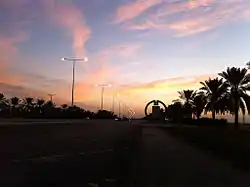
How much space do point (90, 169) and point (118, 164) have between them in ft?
5.62

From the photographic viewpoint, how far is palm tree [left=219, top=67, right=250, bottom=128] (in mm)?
65875

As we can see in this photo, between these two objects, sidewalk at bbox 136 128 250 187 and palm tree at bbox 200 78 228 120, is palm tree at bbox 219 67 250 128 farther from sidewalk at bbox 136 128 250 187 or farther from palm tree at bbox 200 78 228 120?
sidewalk at bbox 136 128 250 187

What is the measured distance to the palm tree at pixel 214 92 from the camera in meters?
71.5

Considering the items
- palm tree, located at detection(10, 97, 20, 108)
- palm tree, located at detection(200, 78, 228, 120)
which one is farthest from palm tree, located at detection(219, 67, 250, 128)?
palm tree, located at detection(10, 97, 20, 108)

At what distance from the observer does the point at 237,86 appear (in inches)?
2655

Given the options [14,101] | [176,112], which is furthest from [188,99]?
[14,101]

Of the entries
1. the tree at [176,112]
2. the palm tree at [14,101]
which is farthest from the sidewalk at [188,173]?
the palm tree at [14,101]

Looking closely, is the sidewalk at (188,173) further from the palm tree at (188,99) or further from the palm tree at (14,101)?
the palm tree at (14,101)

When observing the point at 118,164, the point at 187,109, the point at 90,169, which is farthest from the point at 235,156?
the point at 187,109

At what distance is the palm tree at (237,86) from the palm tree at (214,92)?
2032 millimetres

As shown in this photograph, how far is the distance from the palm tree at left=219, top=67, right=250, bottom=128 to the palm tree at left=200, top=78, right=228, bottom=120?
6.67 ft

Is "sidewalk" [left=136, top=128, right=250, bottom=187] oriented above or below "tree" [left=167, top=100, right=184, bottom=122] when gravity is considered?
below

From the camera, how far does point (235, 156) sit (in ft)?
62.0

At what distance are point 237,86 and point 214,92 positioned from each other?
954cm
